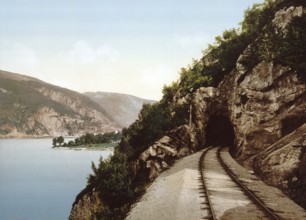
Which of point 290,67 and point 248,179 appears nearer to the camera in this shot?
point 248,179

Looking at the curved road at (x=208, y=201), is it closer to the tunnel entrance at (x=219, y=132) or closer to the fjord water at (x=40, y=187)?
the tunnel entrance at (x=219, y=132)

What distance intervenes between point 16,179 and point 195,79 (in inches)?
3612

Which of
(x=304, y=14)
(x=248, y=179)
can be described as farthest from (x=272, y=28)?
(x=248, y=179)

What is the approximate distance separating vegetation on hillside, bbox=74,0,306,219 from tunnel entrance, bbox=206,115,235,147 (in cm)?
472

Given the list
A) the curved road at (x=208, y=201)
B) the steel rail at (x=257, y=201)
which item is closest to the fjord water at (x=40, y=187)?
the curved road at (x=208, y=201)

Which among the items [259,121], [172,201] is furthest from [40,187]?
[172,201]

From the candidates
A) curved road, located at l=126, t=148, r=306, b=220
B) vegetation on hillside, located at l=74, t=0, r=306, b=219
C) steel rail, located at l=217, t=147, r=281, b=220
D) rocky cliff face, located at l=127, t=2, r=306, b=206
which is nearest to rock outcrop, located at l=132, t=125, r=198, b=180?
rocky cliff face, located at l=127, t=2, r=306, b=206

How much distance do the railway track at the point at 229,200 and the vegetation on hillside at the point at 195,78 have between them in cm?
519

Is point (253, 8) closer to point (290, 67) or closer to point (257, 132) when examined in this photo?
point (290, 67)

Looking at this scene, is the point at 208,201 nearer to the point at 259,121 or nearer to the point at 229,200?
the point at 229,200

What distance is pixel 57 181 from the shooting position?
120m

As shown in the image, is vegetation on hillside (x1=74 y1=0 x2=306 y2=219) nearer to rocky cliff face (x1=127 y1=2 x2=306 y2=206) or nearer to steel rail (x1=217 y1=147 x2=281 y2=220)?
rocky cliff face (x1=127 y1=2 x2=306 y2=206)

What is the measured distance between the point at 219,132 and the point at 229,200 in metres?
43.2

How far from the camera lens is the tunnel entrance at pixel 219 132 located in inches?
2138
